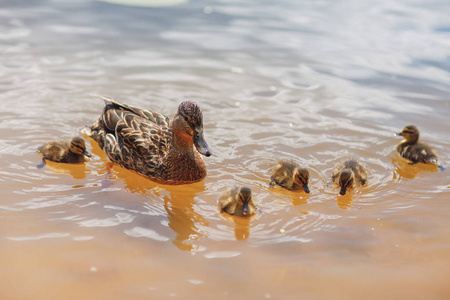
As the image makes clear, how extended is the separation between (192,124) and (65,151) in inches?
52.6

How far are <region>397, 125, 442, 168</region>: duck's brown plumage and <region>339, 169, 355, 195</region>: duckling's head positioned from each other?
1136mm

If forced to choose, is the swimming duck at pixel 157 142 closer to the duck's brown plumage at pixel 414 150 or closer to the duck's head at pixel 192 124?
the duck's head at pixel 192 124

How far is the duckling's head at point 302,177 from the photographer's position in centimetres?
459

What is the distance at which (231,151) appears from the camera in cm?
545

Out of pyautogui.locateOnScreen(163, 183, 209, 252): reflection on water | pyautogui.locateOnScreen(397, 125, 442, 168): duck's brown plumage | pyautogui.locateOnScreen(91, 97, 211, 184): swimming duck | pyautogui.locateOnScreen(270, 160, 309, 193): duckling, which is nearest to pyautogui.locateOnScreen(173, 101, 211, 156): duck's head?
pyautogui.locateOnScreen(91, 97, 211, 184): swimming duck

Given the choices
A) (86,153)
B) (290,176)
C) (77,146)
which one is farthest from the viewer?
(86,153)

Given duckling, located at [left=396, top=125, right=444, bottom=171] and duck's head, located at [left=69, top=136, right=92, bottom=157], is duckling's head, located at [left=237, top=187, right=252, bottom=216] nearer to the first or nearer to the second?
duck's head, located at [left=69, top=136, right=92, bottom=157]

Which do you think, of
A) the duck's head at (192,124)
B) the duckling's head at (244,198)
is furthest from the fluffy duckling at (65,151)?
the duckling's head at (244,198)

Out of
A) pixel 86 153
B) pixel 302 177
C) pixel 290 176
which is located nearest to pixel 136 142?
pixel 86 153

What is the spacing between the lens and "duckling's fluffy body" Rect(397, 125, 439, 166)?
211 inches

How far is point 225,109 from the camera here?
6387mm

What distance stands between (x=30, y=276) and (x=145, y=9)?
24.6 feet

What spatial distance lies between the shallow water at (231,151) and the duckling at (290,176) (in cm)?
9

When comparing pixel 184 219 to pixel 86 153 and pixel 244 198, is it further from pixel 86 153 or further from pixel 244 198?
pixel 86 153
